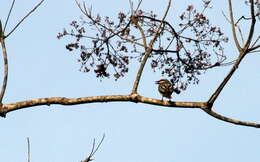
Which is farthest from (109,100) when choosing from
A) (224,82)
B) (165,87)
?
(165,87)

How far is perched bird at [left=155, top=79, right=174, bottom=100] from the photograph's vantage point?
33.1ft

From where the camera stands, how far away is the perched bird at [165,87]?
33.1 ft

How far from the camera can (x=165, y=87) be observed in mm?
10391

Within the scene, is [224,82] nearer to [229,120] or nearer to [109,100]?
[229,120]

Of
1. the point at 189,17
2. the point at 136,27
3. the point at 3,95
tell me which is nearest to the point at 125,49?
the point at 136,27

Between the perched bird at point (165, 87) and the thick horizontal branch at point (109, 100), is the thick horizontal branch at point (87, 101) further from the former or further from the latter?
the perched bird at point (165, 87)

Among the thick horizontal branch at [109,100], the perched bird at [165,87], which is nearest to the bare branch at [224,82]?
the thick horizontal branch at [109,100]

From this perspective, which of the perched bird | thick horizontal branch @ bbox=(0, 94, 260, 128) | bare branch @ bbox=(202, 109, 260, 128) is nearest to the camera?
bare branch @ bbox=(202, 109, 260, 128)

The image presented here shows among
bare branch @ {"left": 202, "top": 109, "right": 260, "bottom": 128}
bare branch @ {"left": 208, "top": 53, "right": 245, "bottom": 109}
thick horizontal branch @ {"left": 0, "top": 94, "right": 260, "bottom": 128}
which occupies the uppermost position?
bare branch @ {"left": 208, "top": 53, "right": 245, "bottom": 109}

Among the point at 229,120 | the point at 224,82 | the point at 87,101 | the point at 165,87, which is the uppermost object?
the point at 165,87

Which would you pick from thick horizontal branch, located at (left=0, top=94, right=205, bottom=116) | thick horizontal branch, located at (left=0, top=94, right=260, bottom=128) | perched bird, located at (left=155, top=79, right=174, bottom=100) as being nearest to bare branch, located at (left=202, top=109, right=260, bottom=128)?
thick horizontal branch, located at (left=0, top=94, right=260, bottom=128)

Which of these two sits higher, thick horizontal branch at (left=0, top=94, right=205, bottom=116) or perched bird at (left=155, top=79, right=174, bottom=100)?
perched bird at (left=155, top=79, right=174, bottom=100)

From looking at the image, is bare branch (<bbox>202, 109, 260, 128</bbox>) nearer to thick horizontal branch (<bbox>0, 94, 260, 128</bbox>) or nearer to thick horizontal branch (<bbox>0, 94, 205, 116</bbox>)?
thick horizontal branch (<bbox>0, 94, 260, 128</bbox>)

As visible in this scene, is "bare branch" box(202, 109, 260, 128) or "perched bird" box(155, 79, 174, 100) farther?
"perched bird" box(155, 79, 174, 100)
